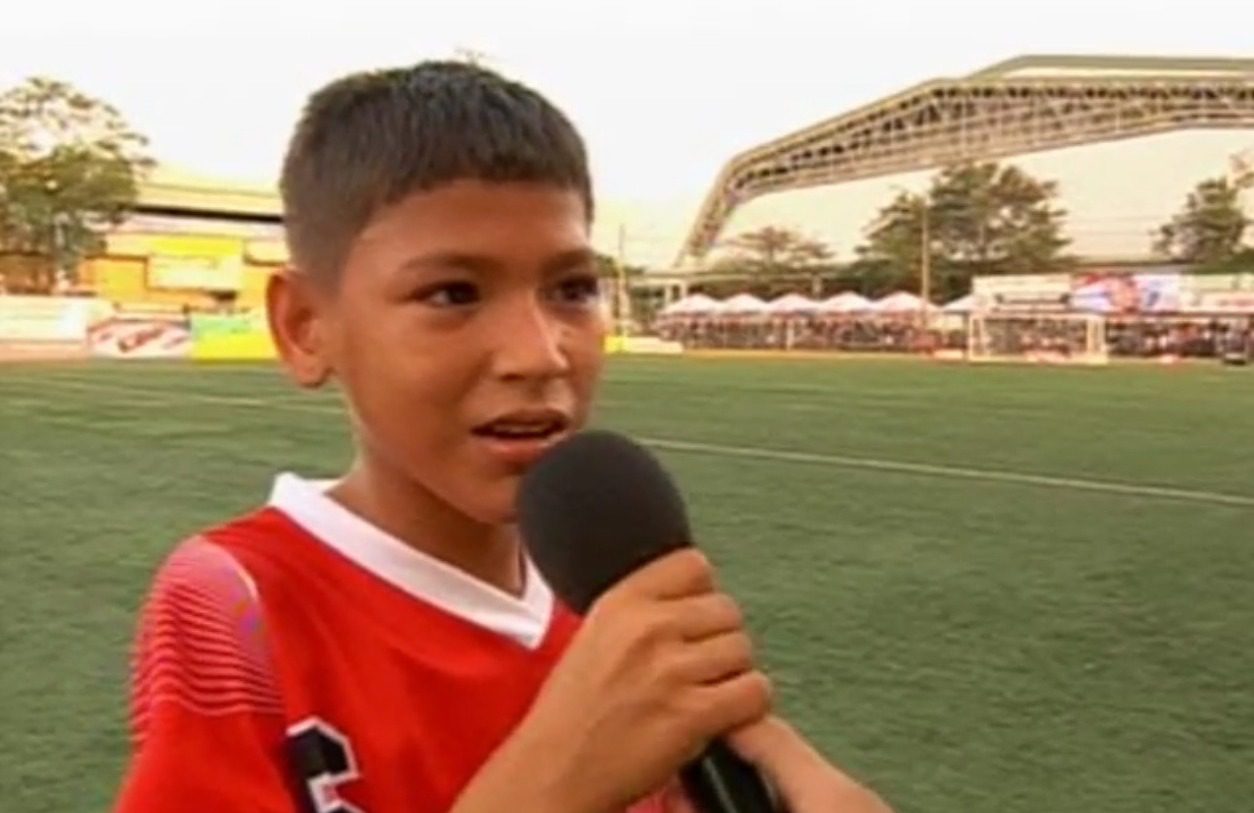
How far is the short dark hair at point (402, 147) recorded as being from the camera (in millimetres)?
864

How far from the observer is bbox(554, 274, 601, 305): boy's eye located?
853 millimetres

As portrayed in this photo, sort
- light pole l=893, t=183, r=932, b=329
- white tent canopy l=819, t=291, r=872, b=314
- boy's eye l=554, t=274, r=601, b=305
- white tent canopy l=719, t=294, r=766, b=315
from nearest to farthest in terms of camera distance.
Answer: boy's eye l=554, t=274, r=601, b=305, white tent canopy l=819, t=291, r=872, b=314, white tent canopy l=719, t=294, r=766, b=315, light pole l=893, t=183, r=932, b=329

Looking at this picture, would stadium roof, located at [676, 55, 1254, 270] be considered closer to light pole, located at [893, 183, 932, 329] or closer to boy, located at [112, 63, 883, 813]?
light pole, located at [893, 183, 932, 329]

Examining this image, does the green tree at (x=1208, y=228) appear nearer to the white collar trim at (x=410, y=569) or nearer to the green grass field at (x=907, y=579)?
the green grass field at (x=907, y=579)

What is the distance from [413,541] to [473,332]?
14 cm

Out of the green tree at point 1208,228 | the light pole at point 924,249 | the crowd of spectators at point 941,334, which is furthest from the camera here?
the light pole at point 924,249

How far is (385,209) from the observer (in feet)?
2.82

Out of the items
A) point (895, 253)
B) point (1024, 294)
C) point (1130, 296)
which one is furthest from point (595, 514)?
point (895, 253)

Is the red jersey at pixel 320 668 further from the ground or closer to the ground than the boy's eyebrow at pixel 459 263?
closer to the ground

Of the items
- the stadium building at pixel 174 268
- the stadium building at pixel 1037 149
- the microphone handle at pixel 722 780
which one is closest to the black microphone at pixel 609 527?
the microphone handle at pixel 722 780

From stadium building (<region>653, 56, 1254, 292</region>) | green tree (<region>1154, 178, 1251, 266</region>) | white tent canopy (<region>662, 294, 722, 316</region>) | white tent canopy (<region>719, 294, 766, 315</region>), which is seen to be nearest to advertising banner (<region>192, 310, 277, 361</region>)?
white tent canopy (<region>719, 294, 766, 315</region>)

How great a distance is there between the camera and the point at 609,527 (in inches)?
28.6

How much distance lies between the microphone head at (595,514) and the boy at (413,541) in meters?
0.03

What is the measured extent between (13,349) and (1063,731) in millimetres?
22800
